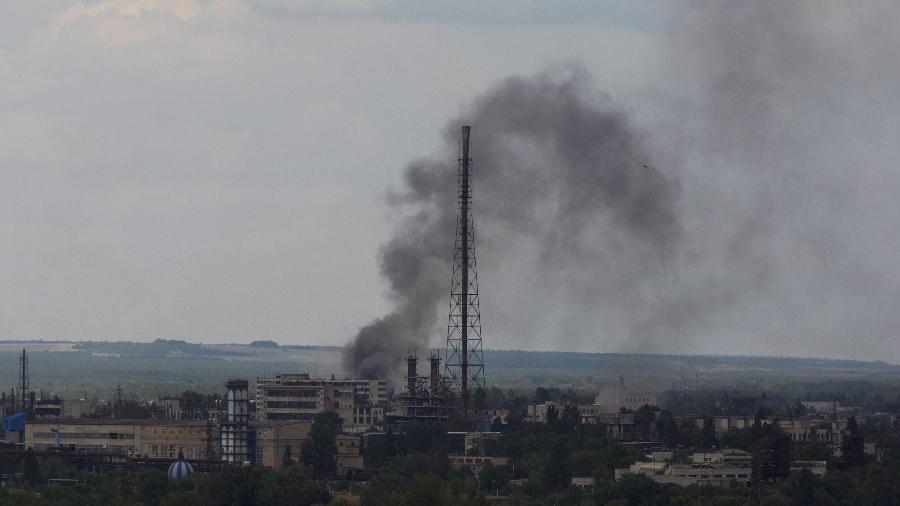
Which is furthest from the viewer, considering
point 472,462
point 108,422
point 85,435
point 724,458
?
point 108,422

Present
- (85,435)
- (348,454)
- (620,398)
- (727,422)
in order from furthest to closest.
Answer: (620,398), (727,422), (85,435), (348,454)

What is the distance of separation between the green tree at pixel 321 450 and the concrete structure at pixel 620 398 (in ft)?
167

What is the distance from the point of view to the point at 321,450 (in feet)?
367

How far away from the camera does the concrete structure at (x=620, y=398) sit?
166m


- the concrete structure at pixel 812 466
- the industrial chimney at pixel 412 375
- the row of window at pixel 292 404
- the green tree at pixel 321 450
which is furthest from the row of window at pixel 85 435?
the concrete structure at pixel 812 466

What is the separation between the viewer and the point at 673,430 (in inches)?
4818

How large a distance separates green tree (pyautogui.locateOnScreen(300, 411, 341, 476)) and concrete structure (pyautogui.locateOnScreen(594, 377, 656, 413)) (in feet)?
167

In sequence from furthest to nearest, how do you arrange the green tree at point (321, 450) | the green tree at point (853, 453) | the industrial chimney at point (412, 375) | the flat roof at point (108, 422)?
1. the industrial chimney at point (412, 375)
2. the flat roof at point (108, 422)
3. the green tree at point (321, 450)
4. the green tree at point (853, 453)

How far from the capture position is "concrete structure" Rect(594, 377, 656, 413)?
166m

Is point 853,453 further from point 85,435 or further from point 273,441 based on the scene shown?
point 85,435

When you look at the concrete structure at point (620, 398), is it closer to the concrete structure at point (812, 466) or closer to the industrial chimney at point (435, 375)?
the industrial chimney at point (435, 375)

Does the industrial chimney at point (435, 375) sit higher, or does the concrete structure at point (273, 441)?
the industrial chimney at point (435, 375)

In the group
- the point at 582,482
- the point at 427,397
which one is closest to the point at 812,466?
the point at 582,482

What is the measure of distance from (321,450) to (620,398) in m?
59.1
